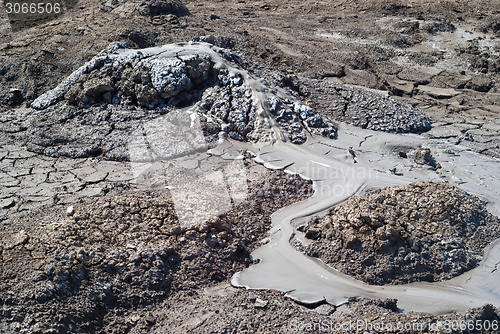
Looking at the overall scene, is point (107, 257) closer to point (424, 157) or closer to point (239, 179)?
point (239, 179)

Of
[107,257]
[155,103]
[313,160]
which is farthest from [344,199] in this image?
[155,103]

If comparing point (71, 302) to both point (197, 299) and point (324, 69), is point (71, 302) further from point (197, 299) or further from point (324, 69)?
point (324, 69)

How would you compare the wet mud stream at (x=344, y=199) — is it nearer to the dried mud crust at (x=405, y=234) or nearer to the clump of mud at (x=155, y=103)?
the dried mud crust at (x=405, y=234)

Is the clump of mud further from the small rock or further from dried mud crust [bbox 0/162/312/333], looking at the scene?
dried mud crust [bbox 0/162/312/333]

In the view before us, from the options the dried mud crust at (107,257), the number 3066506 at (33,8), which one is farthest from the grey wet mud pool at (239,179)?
the number 3066506 at (33,8)

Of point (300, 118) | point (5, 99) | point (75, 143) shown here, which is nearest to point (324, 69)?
point (300, 118)
